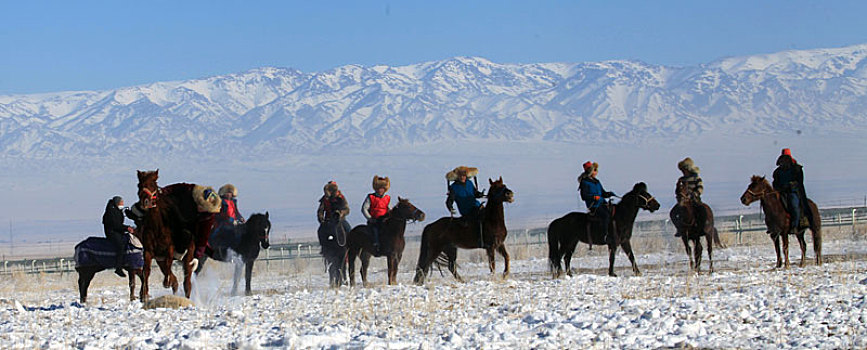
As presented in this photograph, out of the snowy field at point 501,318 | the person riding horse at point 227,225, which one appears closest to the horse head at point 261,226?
the person riding horse at point 227,225

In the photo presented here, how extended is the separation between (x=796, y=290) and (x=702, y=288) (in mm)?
1355

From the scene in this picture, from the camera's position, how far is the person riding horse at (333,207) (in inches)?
830

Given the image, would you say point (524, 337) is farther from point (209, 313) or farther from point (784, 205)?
point (784, 205)

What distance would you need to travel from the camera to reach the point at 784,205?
66.9 feet

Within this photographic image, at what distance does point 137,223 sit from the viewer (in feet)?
49.2

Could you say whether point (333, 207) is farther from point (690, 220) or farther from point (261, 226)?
point (690, 220)

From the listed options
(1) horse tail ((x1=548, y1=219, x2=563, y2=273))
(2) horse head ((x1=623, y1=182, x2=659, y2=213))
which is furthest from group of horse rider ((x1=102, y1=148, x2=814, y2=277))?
(1) horse tail ((x1=548, y1=219, x2=563, y2=273))

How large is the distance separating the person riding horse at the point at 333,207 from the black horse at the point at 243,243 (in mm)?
1253

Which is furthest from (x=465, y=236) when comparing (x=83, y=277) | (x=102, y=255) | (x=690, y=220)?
(x=83, y=277)

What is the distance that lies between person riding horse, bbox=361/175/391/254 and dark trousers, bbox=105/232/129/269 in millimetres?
5013

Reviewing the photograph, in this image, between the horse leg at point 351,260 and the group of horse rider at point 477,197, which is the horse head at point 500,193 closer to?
the group of horse rider at point 477,197

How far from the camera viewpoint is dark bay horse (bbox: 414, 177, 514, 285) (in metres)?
19.4

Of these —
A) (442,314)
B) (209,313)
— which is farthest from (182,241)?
(442,314)

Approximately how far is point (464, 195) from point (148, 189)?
690 cm
